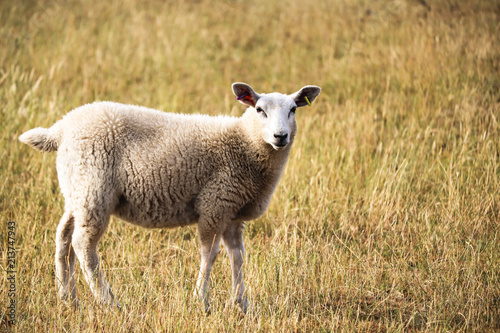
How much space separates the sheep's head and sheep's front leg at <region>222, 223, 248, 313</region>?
2.46 feet

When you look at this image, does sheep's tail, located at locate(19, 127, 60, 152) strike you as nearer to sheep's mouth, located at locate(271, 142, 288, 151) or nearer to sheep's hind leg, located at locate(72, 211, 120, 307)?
sheep's hind leg, located at locate(72, 211, 120, 307)

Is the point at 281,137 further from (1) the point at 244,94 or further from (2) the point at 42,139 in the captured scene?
(2) the point at 42,139

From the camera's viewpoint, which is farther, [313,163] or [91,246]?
[313,163]

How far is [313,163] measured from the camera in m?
5.42

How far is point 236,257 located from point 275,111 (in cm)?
113

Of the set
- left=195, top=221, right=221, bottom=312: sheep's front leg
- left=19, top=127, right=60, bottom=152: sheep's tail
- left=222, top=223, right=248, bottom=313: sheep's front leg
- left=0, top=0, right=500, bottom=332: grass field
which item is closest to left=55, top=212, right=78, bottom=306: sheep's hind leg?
left=0, top=0, right=500, bottom=332: grass field

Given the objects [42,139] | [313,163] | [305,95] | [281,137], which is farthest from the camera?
[313,163]

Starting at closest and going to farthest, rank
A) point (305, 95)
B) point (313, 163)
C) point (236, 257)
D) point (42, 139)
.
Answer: point (42, 139) → point (236, 257) → point (305, 95) → point (313, 163)

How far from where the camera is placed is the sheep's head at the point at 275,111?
11.9ft

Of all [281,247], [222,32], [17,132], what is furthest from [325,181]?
[222,32]

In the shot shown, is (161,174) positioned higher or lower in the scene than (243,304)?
higher

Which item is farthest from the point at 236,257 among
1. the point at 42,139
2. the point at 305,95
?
the point at 42,139

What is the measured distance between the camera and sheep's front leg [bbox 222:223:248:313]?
3825 millimetres

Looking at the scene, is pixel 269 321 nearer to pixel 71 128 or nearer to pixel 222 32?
pixel 71 128
